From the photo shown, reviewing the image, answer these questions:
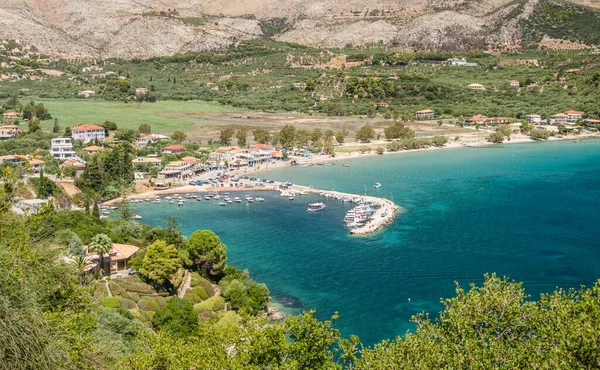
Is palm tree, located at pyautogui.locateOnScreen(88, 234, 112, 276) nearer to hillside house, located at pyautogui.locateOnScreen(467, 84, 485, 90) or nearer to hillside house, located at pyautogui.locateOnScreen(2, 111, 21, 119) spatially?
hillside house, located at pyautogui.locateOnScreen(2, 111, 21, 119)

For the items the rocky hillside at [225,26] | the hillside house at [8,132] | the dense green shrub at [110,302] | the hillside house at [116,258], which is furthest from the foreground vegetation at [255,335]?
the rocky hillside at [225,26]

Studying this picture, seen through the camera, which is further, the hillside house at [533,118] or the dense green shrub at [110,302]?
the hillside house at [533,118]

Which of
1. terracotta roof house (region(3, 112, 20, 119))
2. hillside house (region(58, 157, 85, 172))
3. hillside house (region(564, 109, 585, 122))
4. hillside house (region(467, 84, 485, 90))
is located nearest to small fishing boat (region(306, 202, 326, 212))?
hillside house (region(58, 157, 85, 172))

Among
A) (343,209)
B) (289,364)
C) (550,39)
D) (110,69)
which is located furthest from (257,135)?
(550,39)

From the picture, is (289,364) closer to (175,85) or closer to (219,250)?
(219,250)

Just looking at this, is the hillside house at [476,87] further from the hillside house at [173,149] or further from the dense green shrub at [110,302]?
the dense green shrub at [110,302]

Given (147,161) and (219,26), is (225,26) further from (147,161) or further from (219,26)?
(147,161)
